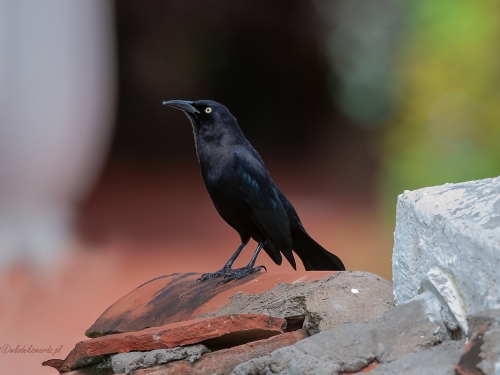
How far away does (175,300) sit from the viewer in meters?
2.77

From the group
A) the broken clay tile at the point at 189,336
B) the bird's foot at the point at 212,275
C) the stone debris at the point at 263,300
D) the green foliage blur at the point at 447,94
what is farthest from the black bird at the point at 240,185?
the green foliage blur at the point at 447,94

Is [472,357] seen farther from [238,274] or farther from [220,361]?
[238,274]

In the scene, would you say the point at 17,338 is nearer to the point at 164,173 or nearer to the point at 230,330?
the point at 164,173

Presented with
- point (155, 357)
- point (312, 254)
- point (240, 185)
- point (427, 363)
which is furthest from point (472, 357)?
point (312, 254)

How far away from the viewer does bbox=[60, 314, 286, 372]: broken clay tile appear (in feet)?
5.88

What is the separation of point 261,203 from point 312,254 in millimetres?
464

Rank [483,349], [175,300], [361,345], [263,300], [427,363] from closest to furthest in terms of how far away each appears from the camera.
Answer: [483,349] < [427,363] < [361,345] < [263,300] < [175,300]

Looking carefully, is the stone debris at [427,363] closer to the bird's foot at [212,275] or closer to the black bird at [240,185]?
the bird's foot at [212,275]

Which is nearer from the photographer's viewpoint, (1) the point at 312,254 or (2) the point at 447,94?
(1) the point at 312,254

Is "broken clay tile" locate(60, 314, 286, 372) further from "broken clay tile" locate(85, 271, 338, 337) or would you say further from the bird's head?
the bird's head

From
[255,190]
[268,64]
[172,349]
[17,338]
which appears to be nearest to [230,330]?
[172,349]

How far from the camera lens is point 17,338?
6293 millimetres

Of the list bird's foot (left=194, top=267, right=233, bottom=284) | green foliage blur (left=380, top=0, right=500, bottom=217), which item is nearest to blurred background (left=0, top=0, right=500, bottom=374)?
green foliage blur (left=380, top=0, right=500, bottom=217)

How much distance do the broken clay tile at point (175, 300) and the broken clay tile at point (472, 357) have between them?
1.09 metres
